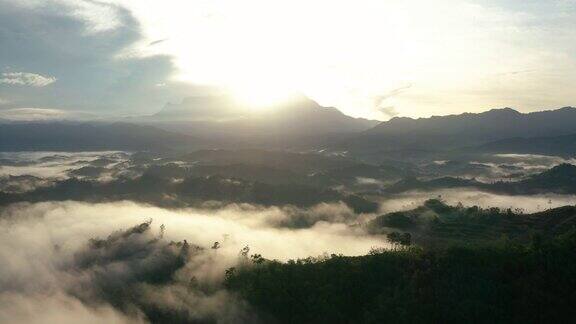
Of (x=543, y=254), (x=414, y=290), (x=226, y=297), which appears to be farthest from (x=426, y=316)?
(x=226, y=297)

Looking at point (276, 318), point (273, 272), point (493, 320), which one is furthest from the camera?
point (273, 272)

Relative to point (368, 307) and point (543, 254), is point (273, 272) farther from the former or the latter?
point (543, 254)

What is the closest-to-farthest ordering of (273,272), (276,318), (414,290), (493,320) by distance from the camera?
(493,320) < (414,290) < (276,318) < (273,272)

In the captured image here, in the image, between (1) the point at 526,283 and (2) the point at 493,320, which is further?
(1) the point at 526,283

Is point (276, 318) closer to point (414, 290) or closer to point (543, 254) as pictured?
point (414, 290)

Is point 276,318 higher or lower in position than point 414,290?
lower

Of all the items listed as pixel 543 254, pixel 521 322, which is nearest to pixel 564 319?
pixel 521 322
